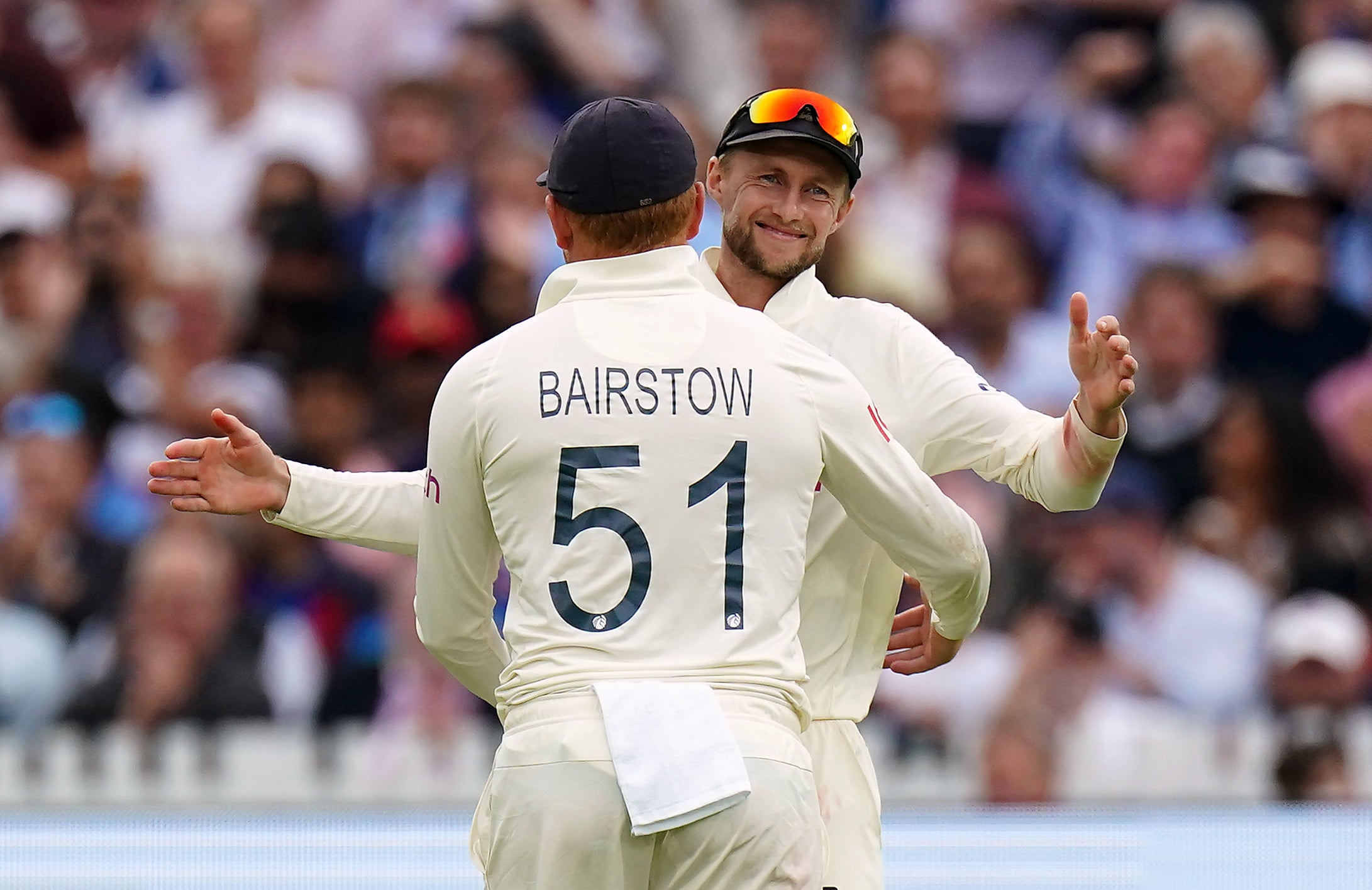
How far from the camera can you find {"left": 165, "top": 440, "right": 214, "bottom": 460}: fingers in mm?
3830

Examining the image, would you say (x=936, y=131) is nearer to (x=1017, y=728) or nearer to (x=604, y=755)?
(x=1017, y=728)

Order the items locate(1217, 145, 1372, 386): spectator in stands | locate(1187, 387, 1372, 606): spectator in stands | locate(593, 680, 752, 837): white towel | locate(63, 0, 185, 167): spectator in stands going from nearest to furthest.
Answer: locate(593, 680, 752, 837): white towel, locate(1187, 387, 1372, 606): spectator in stands, locate(1217, 145, 1372, 386): spectator in stands, locate(63, 0, 185, 167): spectator in stands

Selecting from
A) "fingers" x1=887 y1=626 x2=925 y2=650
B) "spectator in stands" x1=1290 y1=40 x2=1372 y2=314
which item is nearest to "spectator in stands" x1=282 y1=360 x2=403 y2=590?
"spectator in stands" x1=1290 y1=40 x2=1372 y2=314

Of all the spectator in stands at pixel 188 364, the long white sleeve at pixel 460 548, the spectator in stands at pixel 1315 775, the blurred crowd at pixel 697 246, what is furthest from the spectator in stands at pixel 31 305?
the long white sleeve at pixel 460 548

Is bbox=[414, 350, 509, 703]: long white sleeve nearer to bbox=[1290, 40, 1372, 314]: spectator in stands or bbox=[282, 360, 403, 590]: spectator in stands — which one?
bbox=[282, 360, 403, 590]: spectator in stands

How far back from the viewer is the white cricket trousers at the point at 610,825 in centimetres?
330

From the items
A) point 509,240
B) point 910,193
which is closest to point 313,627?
point 509,240

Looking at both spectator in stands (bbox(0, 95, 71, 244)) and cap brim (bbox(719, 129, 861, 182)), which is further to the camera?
spectator in stands (bbox(0, 95, 71, 244))

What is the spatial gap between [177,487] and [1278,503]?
6.06 m

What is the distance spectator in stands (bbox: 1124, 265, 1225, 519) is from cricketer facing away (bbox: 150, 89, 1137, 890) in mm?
4904

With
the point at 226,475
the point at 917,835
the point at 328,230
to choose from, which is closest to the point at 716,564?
the point at 226,475

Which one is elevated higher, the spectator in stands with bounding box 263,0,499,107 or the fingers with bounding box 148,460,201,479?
the spectator in stands with bounding box 263,0,499,107

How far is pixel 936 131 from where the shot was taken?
1042cm

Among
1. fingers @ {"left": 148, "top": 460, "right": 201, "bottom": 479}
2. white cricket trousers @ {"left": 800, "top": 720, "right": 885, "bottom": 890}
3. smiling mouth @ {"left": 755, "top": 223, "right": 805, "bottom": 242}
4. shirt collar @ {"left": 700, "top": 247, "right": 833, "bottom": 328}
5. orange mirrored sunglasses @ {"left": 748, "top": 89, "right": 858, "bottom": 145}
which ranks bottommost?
white cricket trousers @ {"left": 800, "top": 720, "right": 885, "bottom": 890}
